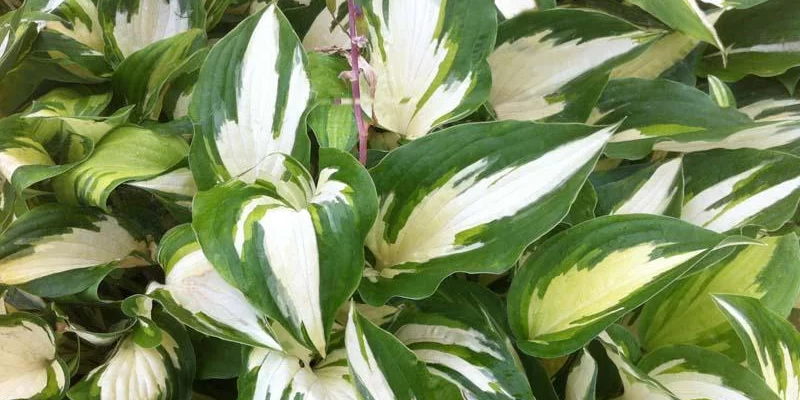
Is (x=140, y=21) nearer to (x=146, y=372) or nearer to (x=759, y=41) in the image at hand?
(x=146, y=372)

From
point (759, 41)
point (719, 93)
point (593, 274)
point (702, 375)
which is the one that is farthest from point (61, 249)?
point (759, 41)

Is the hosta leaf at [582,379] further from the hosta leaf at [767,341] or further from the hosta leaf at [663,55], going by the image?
the hosta leaf at [663,55]

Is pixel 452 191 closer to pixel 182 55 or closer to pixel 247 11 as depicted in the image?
pixel 182 55

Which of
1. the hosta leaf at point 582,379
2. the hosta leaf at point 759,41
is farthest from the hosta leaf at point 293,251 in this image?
the hosta leaf at point 759,41

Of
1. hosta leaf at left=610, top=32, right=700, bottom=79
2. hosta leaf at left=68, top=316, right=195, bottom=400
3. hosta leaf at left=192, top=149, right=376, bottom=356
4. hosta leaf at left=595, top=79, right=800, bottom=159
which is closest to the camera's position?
hosta leaf at left=192, top=149, right=376, bottom=356

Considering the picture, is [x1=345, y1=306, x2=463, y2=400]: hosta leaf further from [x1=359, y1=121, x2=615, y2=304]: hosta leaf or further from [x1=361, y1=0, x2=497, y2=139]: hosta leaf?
[x1=361, y1=0, x2=497, y2=139]: hosta leaf

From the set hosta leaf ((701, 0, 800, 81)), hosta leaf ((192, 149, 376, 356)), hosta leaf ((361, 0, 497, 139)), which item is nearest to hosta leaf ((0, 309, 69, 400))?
hosta leaf ((192, 149, 376, 356))
